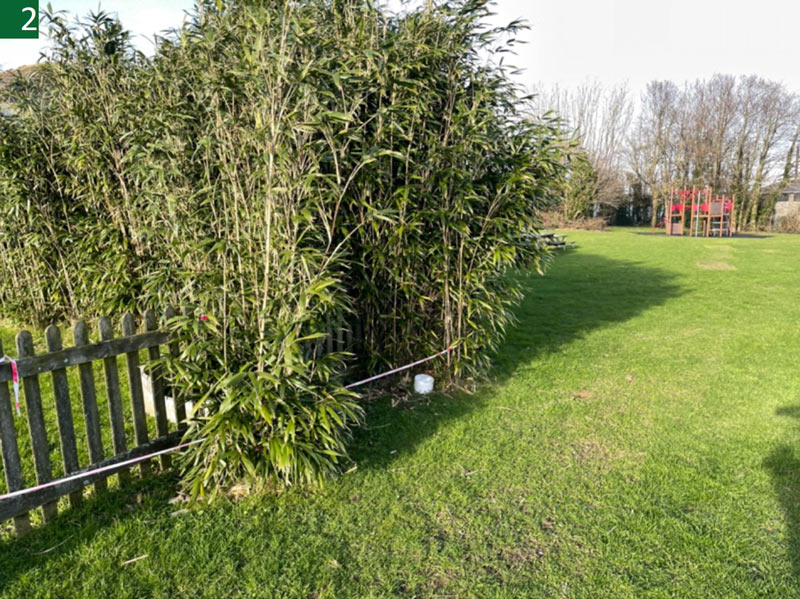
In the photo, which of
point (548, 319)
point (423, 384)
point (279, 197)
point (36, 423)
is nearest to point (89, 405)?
point (36, 423)

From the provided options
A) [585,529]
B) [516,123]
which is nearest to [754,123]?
[516,123]

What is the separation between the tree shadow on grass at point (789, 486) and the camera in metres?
1.98

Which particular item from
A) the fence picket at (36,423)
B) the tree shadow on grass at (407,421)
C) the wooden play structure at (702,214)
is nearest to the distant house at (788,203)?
the wooden play structure at (702,214)

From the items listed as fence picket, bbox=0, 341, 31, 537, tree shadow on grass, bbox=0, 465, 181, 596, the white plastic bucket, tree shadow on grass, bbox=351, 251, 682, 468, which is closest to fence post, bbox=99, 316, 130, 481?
tree shadow on grass, bbox=0, 465, 181, 596

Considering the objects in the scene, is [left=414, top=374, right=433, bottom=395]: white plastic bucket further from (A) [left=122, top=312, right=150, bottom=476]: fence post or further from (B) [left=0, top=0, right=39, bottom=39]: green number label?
(B) [left=0, top=0, right=39, bottom=39]: green number label

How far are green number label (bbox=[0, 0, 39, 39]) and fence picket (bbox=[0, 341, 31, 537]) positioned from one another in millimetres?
3168

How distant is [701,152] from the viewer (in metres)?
24.9

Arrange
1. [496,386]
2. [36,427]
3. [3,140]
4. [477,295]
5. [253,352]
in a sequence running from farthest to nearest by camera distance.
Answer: [3,140]
[496,386]
[477,295]
[253,352]
[36,427]

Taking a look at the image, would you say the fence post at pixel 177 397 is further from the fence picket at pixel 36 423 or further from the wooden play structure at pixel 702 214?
the wooden play structure at pixel 702 214

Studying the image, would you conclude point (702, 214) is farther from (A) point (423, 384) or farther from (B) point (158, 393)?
(B) point (158, 393)

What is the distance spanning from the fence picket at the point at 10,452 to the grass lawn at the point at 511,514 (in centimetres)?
6

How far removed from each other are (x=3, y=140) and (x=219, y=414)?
373 centimetres

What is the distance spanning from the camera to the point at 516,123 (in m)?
3.57

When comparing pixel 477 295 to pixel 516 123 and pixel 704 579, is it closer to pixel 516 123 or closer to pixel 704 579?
pixel 516 123
